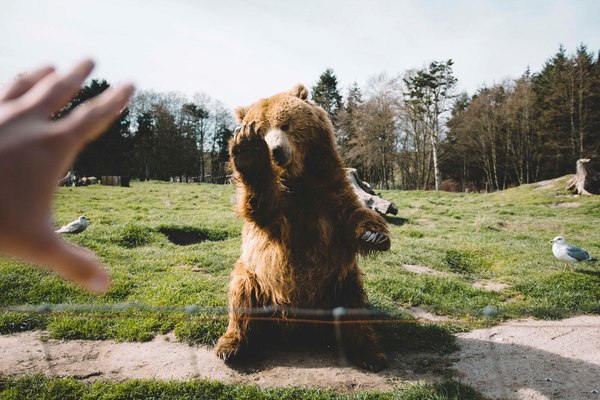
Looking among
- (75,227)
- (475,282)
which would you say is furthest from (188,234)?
(475,282)

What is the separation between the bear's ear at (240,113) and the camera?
351cm

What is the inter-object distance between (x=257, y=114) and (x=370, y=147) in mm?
32055

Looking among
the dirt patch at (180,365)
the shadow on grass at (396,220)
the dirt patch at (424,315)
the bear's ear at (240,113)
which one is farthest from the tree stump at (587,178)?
the bear's ear at (240,113)

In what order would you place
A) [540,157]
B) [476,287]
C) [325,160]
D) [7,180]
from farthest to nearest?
[540,157] → [476,287] → [325,160] → [7,180]

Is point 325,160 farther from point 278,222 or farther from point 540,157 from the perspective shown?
point 540,157

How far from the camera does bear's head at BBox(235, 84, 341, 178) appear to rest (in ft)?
10.3

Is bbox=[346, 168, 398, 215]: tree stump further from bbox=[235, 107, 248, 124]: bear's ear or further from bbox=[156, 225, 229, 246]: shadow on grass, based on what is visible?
bbox=[235, 107, 248, 124]: bear's ear

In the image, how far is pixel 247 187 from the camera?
314 centimetres

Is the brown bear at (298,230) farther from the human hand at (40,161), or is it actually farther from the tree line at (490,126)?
the tree line at (490,126)

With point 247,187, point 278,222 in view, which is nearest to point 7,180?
point 247,187

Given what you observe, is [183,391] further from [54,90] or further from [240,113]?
[54,90]

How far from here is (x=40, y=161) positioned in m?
0.74

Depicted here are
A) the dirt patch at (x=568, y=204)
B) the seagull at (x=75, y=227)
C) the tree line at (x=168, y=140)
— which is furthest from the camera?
the tree line at (x=168, y=140)

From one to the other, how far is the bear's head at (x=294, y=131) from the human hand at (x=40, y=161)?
7.31 feet
